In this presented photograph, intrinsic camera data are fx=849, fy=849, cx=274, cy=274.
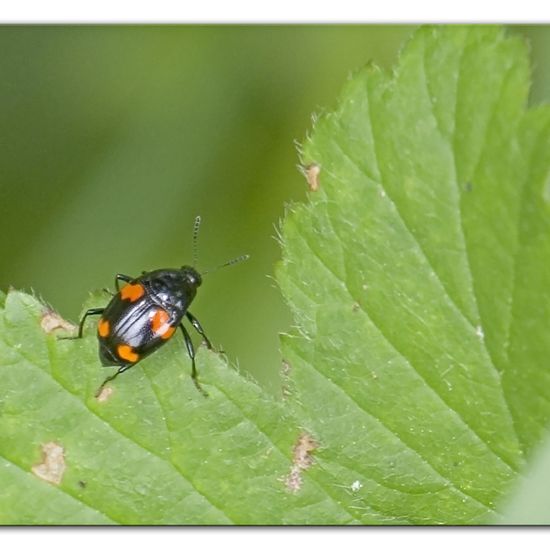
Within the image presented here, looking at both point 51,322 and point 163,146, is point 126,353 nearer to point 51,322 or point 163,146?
point 51,322

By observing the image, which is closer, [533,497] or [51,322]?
[533,497]

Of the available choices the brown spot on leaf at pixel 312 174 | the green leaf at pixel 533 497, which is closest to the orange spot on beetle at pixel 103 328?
→ the brown spot on leaf at pixel 312 174

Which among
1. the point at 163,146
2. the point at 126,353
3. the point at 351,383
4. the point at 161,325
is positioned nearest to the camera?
the point at 351,383

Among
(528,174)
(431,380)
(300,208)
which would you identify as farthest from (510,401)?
(300,208)

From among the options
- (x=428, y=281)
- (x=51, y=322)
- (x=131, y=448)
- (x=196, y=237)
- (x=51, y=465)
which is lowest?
(x=51, y=465)

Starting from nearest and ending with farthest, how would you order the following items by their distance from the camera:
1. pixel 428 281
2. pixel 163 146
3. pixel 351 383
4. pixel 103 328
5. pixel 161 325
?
pixel 428 281 → pixel 351 383 → pixel 103 328 → pixel 161 325 → pixel 163 146

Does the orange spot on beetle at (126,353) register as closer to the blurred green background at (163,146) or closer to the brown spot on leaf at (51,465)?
the brown spot on leaf at (51,465)

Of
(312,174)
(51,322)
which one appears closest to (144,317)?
(51,322)
